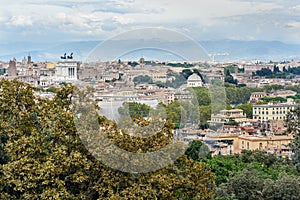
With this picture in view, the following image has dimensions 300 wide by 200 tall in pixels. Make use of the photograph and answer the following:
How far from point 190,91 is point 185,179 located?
1868 millimetres

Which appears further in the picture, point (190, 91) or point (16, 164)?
point (190, 91)

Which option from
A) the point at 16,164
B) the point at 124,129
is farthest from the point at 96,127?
the point at 16,164

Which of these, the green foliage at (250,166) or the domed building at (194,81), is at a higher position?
the domed building at (194,81)

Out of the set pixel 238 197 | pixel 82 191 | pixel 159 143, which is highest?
pixel 159 143

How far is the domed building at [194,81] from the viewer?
26.4 ft

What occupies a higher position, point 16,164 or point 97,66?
point 97,66

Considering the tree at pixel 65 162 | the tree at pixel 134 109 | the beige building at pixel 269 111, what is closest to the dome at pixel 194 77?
the tree at pixel 134 109

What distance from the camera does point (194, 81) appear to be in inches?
340

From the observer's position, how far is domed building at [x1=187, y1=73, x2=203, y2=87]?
26.4ft

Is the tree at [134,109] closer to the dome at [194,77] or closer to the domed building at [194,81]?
the domed building at [194,81]

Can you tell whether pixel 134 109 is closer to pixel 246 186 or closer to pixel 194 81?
pixel 246 186

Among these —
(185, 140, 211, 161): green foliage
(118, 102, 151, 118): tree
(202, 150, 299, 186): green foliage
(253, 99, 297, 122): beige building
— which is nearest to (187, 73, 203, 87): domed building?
(118, 102, 151, 118): tree

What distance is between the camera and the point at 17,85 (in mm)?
5902

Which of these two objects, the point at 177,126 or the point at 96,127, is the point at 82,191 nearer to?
the point at 96,127
